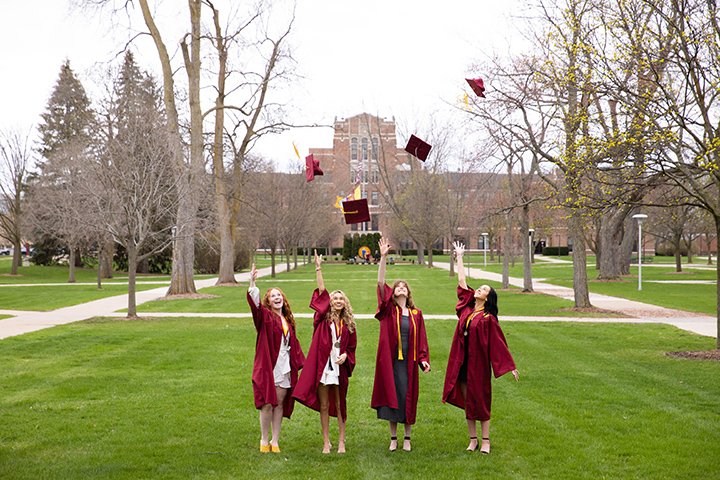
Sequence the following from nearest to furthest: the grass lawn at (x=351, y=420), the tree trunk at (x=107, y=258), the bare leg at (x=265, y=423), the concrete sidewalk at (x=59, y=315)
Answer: the grass lawn at (x=351, y=420)
the bare leg at (x=265, y=423)
the concrete sidewalk at (x=59, y=315)
the tree trunk at (x=107, y=258)

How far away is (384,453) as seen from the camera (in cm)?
720

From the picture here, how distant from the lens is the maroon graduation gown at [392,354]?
7.10 meters

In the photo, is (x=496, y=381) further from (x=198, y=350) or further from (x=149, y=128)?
(x=149, y=128)

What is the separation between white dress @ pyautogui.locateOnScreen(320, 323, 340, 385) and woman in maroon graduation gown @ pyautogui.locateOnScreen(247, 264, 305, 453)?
33 cm

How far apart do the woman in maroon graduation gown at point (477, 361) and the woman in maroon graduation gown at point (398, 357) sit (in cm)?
37

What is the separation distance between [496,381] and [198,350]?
18.4 feet

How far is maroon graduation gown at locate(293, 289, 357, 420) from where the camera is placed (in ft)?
23.1

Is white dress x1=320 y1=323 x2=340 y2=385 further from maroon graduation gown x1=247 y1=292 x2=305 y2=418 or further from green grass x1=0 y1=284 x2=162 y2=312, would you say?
green grass x1=0 y1=284 x2=162 y2=312

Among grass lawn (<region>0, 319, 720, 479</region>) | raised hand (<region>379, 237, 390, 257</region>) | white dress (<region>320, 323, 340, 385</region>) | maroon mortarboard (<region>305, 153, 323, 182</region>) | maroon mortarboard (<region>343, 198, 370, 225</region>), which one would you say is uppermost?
maroon mortarboard (<region>305, 153, 323, 182</region>)

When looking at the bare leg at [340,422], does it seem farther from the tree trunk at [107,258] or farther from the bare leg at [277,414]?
the tree trunk at [107,258]

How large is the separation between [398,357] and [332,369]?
61 cm

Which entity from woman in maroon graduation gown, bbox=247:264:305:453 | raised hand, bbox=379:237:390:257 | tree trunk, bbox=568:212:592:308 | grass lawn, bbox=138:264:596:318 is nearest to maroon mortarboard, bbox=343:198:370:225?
raised hand, bbox=379:237:390:257

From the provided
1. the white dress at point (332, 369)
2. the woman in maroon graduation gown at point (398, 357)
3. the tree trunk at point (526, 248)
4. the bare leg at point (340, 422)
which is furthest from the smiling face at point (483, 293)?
the tree trunk at point (526, 248)

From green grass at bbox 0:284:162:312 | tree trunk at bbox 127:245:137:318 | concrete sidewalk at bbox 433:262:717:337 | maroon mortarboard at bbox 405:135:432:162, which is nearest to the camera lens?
maroon mortarboard at bbox 405:135:432:162
